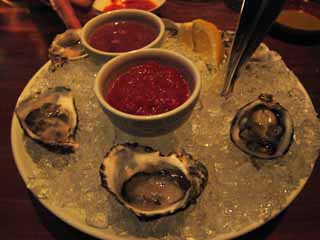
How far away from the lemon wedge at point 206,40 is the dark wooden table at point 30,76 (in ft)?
1.42

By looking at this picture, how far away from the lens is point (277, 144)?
1.23 metres

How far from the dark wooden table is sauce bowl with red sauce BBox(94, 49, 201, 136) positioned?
0.44 meters

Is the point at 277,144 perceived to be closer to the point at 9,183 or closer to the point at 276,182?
the point at 276,182

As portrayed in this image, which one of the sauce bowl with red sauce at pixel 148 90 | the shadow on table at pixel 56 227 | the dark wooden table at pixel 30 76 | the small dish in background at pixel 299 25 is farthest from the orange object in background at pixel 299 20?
the shadow on table at pixel 56 227

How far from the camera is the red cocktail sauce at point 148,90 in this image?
1.24 m

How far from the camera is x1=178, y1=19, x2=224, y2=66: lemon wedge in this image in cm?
162

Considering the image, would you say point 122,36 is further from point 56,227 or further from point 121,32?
point 56,227

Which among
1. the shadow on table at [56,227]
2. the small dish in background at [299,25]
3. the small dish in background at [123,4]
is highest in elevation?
the small dish in background at [299,25]

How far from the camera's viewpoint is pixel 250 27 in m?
1.15

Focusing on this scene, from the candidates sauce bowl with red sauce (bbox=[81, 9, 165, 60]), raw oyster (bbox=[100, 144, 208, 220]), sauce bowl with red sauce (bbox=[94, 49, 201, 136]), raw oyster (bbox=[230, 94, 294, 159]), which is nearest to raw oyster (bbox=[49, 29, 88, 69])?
sauce bowl with red sauce (bbox=[81, 9, 165, 60])

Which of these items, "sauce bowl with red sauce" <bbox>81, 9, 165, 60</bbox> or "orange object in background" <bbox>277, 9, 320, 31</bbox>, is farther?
"orange object in background" <bbox>277, 9, 320, 31</bbox>

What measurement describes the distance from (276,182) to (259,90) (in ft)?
1.67

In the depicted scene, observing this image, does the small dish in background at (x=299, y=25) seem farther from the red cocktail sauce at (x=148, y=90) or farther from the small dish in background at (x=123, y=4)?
the red cocktail sauce at (x=148, y=90)

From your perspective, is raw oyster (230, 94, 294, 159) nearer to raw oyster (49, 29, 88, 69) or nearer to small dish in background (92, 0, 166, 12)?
raw oyster (49, 29, 88, 69)
